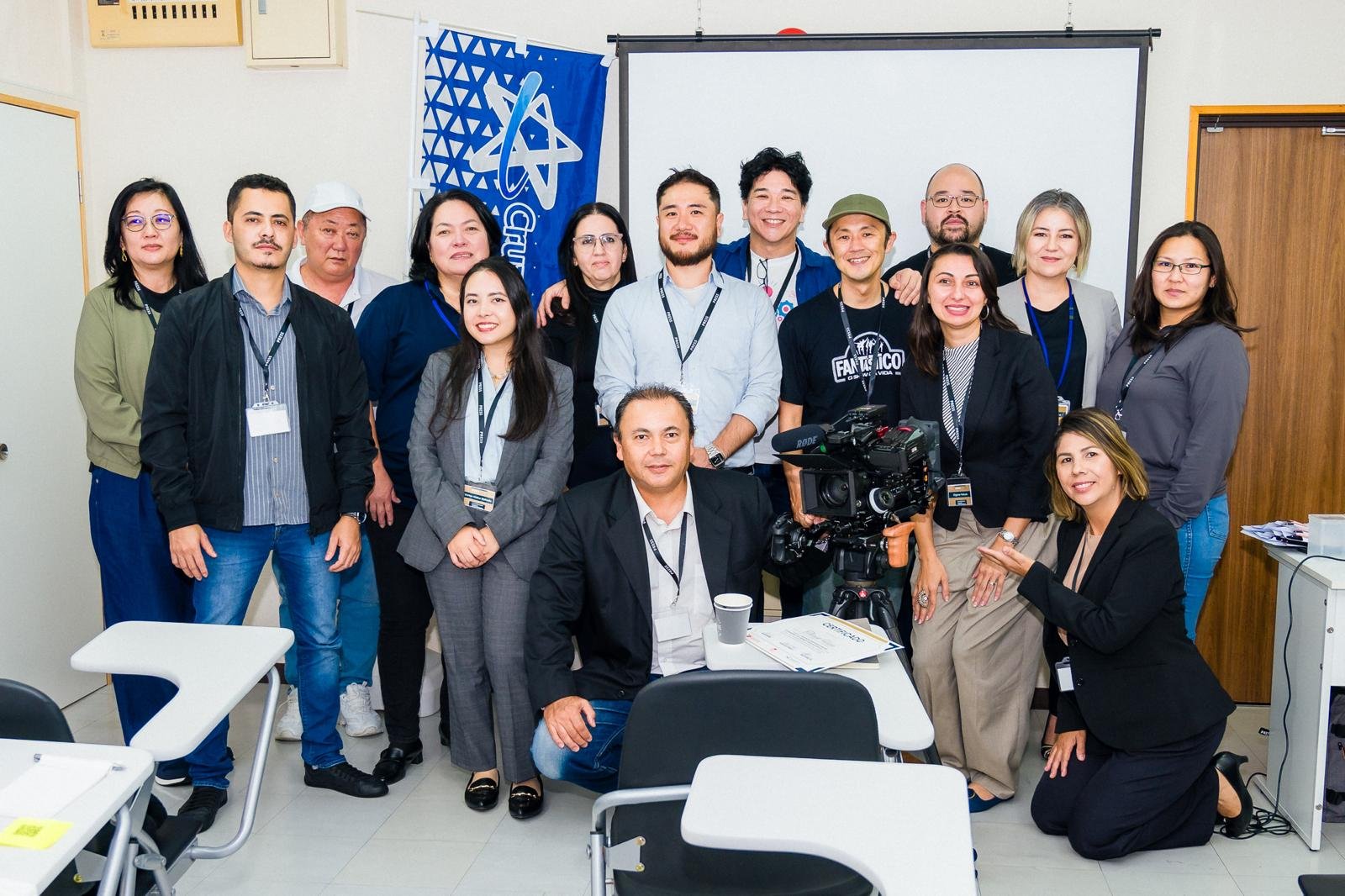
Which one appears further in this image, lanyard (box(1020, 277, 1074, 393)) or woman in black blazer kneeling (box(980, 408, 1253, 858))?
lanyard (box(1020, 277, 1074, 393))

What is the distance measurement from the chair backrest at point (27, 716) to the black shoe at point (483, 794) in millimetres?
1363

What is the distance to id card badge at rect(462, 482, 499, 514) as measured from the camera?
9.33ft

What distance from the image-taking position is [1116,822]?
2.70 metres

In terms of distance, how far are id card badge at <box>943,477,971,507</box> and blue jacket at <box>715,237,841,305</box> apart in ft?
2.81

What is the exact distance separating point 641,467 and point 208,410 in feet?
3.97

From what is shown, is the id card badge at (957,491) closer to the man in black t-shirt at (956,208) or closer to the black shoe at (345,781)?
the man in black t-shirt at (956,208)

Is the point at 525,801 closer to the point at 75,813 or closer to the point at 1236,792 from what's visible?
the point at 75,813

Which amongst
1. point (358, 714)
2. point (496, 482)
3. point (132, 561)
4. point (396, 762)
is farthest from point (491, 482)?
point (358, 714)

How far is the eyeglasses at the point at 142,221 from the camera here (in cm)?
296

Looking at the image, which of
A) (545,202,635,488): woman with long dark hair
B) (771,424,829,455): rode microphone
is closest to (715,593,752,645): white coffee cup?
(771,424,829,455): rode microphone

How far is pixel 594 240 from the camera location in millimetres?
3234

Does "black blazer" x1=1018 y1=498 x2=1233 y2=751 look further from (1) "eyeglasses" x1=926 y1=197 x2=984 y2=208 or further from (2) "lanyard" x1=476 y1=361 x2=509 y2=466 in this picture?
(2) "lanyard" x1=476 y1=361 x2=509 y2=466

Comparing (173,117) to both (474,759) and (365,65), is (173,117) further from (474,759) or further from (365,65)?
(474,759)

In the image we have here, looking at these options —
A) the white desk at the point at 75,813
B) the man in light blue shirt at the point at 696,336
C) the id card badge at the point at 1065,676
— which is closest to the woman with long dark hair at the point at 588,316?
the man in light blue shirt at the point at 696,336
